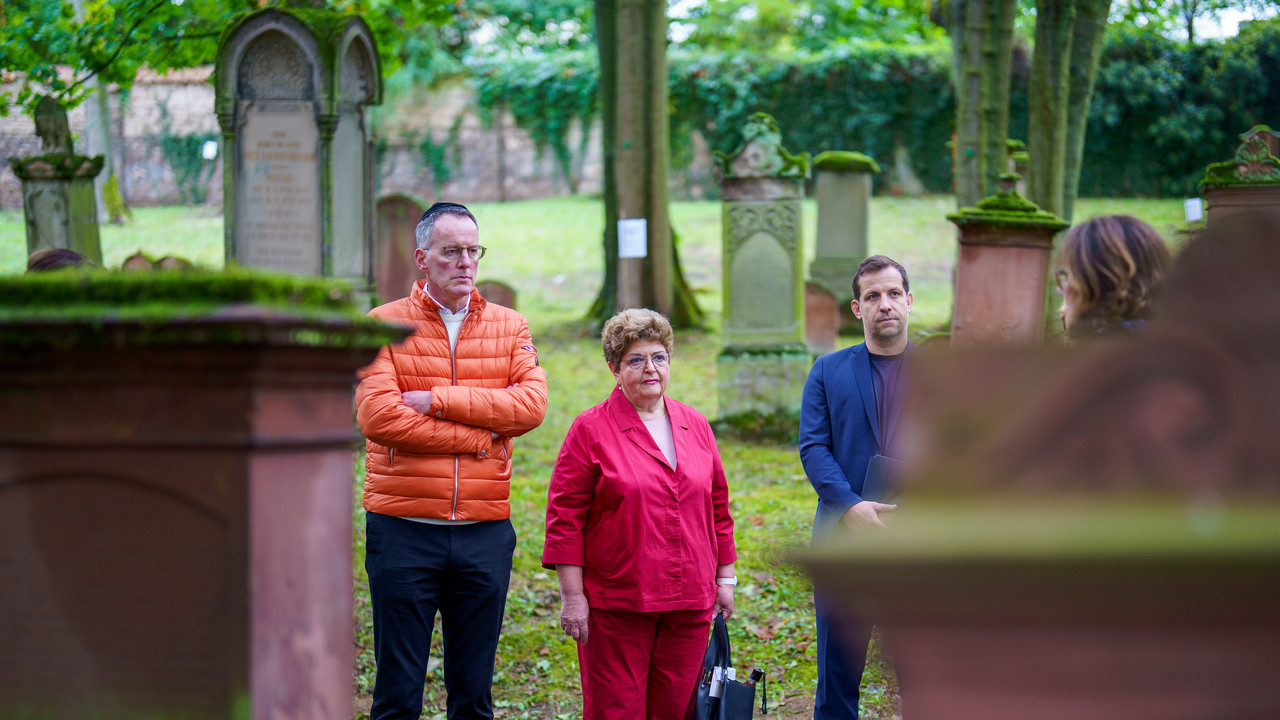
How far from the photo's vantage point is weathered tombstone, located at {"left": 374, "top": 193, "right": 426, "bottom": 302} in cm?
1378

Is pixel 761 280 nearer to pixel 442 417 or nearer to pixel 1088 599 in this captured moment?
pixel 442 417

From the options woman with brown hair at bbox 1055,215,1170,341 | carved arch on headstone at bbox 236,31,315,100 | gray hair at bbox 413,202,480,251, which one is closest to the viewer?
woman with brown hair at bbox 1055,215,1170,341

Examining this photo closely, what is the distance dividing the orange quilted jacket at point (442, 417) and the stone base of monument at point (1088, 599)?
88.1 inches

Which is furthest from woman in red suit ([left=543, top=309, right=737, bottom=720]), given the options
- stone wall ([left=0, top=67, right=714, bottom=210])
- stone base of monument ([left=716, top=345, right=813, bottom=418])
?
stone wall ([left=0, top=67, right=714, bottom=210])

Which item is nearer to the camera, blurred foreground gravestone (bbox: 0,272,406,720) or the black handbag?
blurred foreground gravestone (bbox: 0,272,406,720)

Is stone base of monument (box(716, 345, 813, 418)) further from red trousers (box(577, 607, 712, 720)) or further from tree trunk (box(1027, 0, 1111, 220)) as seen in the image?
red trousers (box(577, 607, 712, 720))

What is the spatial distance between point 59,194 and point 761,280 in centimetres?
734

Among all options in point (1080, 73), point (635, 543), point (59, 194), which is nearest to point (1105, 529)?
point (635, 543)

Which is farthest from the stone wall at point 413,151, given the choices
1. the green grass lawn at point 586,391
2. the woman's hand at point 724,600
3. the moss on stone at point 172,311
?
the moss on stone at point 172,311

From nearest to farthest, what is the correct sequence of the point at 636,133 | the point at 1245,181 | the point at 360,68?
the point at 1245,181
the point at 360,68
the point at 636,133

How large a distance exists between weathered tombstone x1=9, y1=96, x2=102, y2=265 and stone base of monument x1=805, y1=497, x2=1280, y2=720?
36.8 ft

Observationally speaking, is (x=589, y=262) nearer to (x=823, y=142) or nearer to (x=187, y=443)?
Answer: (x=823, y=142)

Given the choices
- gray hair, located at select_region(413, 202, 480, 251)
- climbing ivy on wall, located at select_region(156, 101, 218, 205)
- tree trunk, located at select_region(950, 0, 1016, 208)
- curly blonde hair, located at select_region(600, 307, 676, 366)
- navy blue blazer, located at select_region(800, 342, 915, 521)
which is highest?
climbing ivy on wall, located at select_region(156, 101, 218, 205)

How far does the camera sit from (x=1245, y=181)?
812cm
